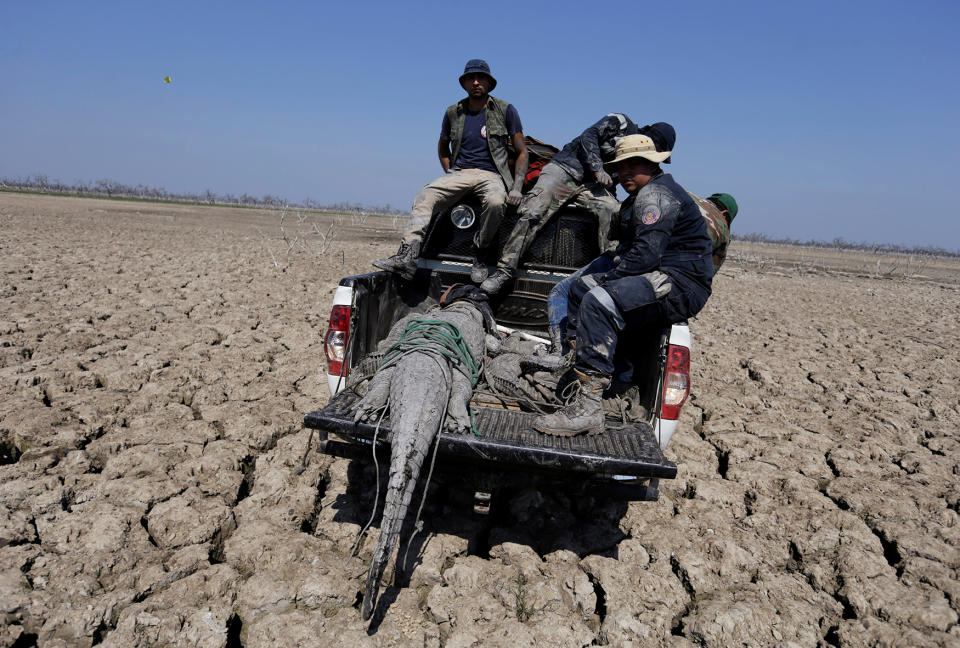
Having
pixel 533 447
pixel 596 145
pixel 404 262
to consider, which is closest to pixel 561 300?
pixel 404 262

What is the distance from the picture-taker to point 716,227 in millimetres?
4039

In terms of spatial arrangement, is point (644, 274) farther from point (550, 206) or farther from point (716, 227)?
point (550, 206)

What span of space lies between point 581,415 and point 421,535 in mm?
1098

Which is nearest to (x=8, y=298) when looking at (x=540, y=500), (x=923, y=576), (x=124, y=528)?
(x=124, y=528)

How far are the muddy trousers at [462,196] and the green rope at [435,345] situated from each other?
4.80 feet

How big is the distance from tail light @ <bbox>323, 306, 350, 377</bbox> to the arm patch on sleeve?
5.68ft

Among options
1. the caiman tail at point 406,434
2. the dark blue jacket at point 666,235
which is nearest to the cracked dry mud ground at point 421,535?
the caiman tail at point 406,434

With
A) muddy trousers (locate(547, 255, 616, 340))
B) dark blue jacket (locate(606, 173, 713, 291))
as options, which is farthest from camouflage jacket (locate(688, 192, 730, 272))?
dark blue jacket (locate(606, 173, 713, 291))

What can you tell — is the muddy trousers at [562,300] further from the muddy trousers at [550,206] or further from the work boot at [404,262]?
the work boot at [404,262]

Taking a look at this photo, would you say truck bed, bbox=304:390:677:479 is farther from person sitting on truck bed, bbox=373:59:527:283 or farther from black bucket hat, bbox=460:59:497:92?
black bucket hat, bbox=460:59:497:92

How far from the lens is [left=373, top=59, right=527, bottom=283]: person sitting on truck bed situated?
4539 millimetres

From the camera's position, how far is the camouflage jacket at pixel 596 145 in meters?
4.52

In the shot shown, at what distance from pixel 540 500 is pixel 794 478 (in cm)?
192

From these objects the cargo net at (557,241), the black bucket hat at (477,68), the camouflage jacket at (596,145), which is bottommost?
the cargo net at (557,241)
